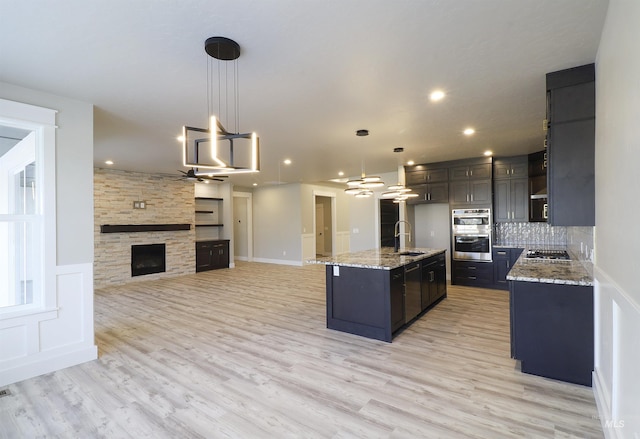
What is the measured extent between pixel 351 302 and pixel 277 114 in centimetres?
245

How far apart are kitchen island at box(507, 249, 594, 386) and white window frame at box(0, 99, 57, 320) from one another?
171 inches

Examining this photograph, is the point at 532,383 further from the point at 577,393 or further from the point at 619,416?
the point at 619,416

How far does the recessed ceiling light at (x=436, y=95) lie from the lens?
320 centimetres

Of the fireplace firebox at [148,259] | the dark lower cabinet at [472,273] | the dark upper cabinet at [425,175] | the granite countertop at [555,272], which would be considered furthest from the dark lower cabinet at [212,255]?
the granite countertop at [555,272]

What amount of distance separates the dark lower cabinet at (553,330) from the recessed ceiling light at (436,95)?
1973mm

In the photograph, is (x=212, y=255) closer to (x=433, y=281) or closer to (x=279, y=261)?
(x=279, y=261)

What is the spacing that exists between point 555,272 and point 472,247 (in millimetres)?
3524

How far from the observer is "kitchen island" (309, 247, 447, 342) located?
3635mm

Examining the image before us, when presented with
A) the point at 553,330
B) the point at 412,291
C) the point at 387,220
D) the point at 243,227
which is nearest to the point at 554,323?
the point at 553,330

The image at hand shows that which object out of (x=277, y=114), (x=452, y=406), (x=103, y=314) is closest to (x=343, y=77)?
(x=277, y=114)

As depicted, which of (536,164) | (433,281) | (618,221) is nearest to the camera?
(618,221)

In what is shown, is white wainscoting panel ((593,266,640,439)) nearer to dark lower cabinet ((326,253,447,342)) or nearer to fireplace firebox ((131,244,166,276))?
dark lower cabinet ((326,253,447,342))

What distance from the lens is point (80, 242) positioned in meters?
3.25

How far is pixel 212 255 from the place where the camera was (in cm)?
922
